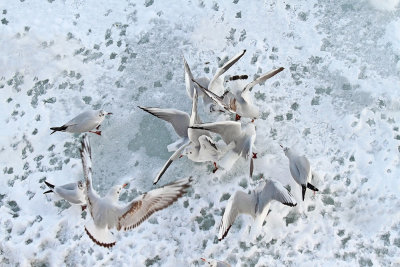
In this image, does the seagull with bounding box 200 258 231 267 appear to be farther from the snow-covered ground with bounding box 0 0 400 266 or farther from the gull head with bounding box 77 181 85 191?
the gull head with bounding box 77 181 85 191

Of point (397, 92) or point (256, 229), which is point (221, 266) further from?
point (397, 92)

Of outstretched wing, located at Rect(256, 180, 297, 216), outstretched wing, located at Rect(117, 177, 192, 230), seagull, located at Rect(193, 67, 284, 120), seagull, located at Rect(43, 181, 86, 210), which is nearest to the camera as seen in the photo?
outstretched wing, located at Rect(117, 177, 192, 230)

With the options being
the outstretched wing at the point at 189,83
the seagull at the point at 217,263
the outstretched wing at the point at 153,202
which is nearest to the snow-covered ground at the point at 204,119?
the seagull at the point at 217,263

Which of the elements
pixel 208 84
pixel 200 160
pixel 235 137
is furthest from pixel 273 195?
pixel 208 84

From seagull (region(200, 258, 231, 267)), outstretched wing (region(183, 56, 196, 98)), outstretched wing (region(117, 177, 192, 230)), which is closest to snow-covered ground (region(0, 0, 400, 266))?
seagull (region(200, 258, 231, 267))

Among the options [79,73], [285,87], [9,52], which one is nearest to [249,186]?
[285,87]

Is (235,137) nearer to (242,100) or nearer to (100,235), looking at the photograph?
(242,100)
